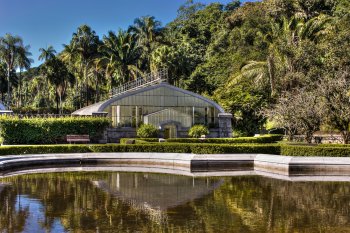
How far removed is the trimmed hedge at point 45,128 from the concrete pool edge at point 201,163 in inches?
423

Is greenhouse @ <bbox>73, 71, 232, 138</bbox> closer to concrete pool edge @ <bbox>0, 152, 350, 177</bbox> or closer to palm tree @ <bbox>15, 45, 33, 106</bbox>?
concrete pool edge @ <bbox>0, 152, 350, 177</bbox>

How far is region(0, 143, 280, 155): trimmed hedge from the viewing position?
89.4 ft

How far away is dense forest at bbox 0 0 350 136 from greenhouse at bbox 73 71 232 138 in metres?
5.88

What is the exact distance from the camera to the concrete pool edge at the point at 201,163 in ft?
69.3

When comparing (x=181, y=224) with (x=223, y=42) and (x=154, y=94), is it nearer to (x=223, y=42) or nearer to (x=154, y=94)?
(x=154, y=94)

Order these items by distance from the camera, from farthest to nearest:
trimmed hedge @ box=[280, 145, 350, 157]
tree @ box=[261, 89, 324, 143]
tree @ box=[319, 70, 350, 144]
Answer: tree @ box=[261, 89, 324, 143] < tree @ box=[319, 70, 350, 144] < trimmed hedge @ box=[280, 145, 350, 157]

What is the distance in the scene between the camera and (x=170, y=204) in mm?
13336

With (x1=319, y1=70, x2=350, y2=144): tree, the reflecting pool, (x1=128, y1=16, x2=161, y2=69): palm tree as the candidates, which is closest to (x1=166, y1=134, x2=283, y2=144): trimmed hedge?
(x1=319, y1=70, x2=350, y2=144): tree

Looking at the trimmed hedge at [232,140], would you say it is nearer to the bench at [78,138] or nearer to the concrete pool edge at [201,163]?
the bench at [78,138]

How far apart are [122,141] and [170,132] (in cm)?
782

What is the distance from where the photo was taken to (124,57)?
6047 centimetres

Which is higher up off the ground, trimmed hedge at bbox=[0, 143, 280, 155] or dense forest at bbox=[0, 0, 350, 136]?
dense forest at bbox=[0, 0, 350, 136]

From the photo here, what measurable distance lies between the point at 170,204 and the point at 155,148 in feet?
49.3

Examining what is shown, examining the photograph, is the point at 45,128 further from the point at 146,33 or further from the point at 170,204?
the point at 146,33
